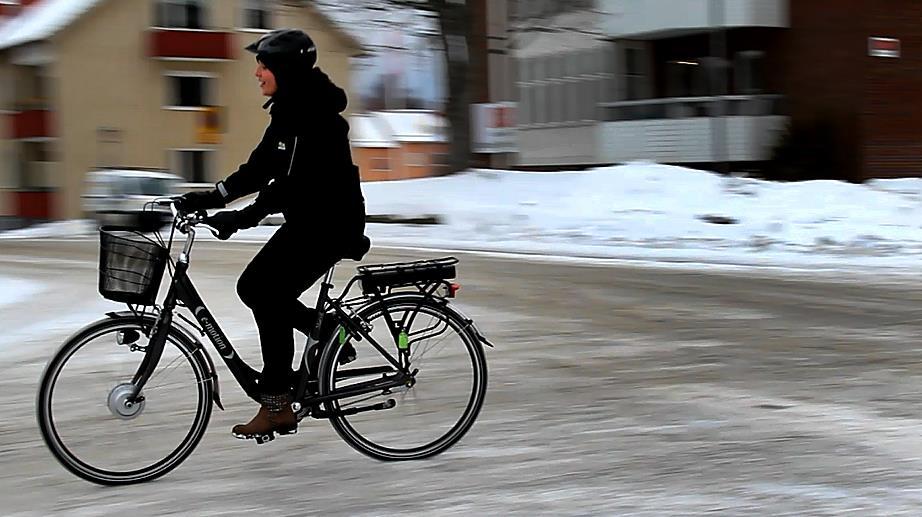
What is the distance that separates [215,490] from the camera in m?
5.55

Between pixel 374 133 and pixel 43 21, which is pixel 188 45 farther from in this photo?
pixel 374 133

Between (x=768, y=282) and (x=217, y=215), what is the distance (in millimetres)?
9167

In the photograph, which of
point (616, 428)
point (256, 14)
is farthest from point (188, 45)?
point (616, 428)

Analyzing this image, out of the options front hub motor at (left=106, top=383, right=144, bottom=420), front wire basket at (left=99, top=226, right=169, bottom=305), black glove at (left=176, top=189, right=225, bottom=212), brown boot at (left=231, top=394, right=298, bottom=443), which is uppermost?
black glove at (left=176, top=189, right=225, bottom=212)

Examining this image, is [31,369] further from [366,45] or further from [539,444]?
[366,45]

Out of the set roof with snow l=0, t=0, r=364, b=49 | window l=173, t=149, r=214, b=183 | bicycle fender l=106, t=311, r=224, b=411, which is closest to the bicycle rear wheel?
bicycle fender l=106, t=311, r=224, b=411

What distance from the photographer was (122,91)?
45.2 m

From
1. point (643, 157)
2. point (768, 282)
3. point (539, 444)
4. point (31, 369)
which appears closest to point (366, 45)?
point (643, 157)

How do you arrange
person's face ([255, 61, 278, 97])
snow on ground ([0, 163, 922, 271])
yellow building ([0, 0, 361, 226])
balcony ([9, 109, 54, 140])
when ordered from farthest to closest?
1. balcony ([9, 109, 54, 140])
2. yellow building ([0, 0, 361, 226])
3. snow on ground ([0, 163, 922, 271])
4. person's face ([255, 61, 278, 97])

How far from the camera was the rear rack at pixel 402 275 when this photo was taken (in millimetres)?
5777

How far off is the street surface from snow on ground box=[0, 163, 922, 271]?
534 cm

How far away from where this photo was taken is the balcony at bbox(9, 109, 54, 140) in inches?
1761

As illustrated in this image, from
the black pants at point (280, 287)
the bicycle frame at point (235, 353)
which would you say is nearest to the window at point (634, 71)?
the bicycle frame at point (235, 353)

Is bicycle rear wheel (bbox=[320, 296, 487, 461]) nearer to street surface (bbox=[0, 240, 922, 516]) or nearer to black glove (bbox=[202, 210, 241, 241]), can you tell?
street surface (bbox=[0, 240, 922, 516])
